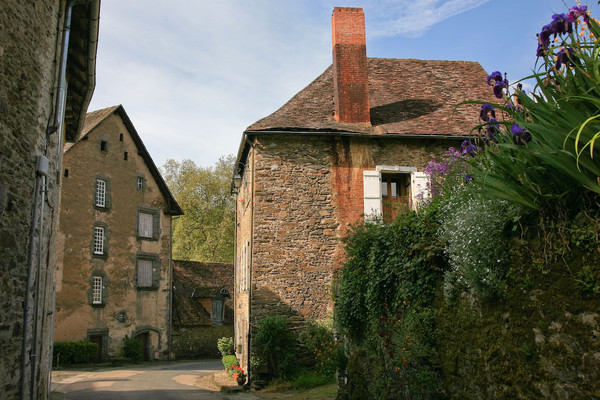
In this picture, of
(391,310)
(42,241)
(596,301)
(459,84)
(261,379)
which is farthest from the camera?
(459,84)

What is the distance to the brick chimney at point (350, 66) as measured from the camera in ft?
45.4

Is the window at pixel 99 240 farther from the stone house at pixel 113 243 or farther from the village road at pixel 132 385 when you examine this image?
the village road at pixel 132 385

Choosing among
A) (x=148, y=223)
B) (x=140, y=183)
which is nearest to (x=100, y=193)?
(x=140, y=183)

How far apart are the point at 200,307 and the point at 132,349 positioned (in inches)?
216

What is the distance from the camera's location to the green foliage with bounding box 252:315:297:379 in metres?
12.7

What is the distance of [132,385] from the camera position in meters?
15.4

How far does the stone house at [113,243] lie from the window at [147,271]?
0.05 meters

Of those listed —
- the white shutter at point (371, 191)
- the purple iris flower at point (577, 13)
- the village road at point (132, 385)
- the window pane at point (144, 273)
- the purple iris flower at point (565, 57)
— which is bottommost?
the village road at point (132, 385)

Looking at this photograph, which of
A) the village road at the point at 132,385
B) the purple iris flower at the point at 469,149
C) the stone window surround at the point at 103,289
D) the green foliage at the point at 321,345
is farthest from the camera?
the stone window surround at the point at 103,289

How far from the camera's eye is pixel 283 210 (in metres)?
13.5

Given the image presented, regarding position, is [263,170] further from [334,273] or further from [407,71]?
[407,71]

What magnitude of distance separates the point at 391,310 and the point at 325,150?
713cm

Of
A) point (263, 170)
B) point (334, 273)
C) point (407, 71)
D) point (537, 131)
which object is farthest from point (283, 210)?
point (537, 131)

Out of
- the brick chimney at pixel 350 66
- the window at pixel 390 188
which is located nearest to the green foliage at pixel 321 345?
the window at pixel 390 188
